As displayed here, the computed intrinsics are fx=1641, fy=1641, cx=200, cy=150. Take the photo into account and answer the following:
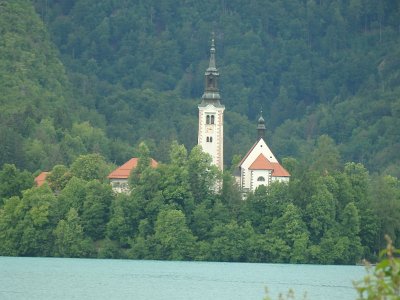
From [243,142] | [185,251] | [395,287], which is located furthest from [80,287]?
[243,142]

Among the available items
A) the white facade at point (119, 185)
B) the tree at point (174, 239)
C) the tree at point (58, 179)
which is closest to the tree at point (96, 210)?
the white facade at point (119, 185)

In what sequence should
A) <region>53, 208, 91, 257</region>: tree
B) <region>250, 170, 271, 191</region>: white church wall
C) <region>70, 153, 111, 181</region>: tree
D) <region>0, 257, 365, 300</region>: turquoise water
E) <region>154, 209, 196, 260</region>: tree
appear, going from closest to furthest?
<region>0, 257, 365, 300</region>: turquoise water < <region>154, 209, 196, 260</region>: tree < <region>53, 208, 91, 257</region>: tree < <region>250, 170, 271, 191</region>: white church wall < <region>70, 153, 111, 181</region>: tree

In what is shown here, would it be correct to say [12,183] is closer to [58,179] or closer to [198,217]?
[58,179]

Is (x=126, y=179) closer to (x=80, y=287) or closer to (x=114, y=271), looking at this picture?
(x=114, y=271)

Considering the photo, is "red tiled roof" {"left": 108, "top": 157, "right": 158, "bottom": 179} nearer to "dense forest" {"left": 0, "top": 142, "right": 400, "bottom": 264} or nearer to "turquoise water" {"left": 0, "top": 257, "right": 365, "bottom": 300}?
"dense forest" {"left": 0, "top": 142, "right": 400, "bottom": 264}

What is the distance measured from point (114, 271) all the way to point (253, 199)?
72.5 feet

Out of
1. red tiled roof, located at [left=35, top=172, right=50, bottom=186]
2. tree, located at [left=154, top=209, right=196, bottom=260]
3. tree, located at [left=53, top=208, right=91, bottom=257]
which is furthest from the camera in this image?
red tiled roof, located at [left=35, top=172, right=50, bottom=186]

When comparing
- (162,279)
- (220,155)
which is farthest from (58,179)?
(162,279)

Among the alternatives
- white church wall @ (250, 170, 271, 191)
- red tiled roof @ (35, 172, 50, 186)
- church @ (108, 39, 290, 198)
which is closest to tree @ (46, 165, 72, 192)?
red tiled roof @ (35, 172, 50, 186)

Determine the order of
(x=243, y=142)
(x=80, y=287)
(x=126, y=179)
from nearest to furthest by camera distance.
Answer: (x=80, y=287) < (x=126, y=179) < (x=243, y=142)

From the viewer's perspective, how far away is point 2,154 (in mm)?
141750

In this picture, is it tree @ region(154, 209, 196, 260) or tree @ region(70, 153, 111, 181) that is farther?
tree @ region(70, 153, 111, 181)

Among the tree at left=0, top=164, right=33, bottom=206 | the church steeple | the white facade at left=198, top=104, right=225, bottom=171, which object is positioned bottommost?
the tree at left=0, top=164, right=33, bottom=206

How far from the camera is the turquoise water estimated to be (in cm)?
7875
